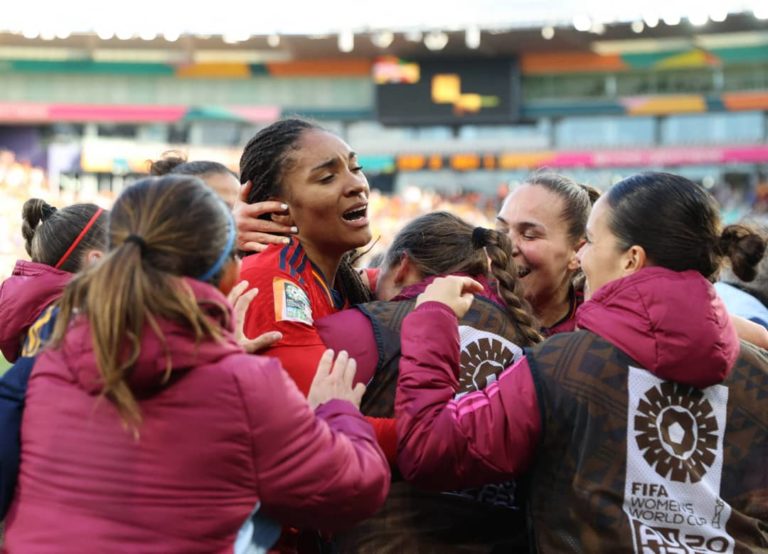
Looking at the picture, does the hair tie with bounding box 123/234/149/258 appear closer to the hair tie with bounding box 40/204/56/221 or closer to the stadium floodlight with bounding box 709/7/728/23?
the hair tie with bounding box 40/204/56/221

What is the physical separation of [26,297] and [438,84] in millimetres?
28768

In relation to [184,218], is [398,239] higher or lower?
lower

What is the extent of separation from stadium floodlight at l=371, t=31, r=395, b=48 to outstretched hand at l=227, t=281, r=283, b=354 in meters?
29.1

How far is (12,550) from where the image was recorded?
55.7 inches

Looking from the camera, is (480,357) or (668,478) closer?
(668,478)

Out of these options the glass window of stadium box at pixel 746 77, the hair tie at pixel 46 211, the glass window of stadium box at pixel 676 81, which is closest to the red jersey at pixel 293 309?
the hair tie at pixel 46 211

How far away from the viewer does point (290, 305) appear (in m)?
1.87

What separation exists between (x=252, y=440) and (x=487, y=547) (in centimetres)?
77

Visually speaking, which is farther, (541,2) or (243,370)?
(541,2)

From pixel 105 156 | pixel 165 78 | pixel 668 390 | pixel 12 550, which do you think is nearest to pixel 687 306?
pixel 668 390

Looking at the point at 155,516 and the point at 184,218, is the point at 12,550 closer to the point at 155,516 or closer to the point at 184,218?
the point at 155,516

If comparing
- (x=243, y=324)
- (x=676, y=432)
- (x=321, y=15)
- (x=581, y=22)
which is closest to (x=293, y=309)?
(x=243, y=324)

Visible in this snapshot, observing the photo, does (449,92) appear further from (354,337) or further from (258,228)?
(354,337)

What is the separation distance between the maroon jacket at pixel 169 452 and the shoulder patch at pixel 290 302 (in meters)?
0.38
